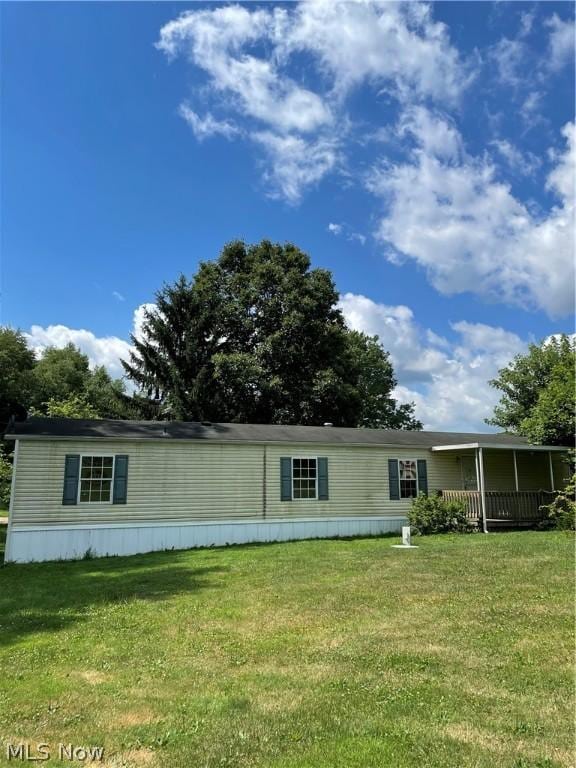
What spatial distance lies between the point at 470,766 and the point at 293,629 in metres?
3.04

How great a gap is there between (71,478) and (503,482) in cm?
1382

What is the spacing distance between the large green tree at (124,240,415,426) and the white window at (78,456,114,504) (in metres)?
14.1

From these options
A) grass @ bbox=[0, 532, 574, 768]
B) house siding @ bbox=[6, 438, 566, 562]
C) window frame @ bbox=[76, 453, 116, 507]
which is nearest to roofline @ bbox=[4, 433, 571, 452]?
house siding @ bbox=[6, 438, 566, 562]

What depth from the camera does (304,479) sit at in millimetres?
15438

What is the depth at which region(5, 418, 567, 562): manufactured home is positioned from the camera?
12.7 metres

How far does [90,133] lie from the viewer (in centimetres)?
1470

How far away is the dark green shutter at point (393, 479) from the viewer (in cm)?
1628

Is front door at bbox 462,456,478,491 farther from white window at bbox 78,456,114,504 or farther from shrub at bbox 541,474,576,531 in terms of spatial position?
white window at bbox 78,456,114,504

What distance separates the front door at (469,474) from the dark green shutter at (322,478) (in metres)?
4.99

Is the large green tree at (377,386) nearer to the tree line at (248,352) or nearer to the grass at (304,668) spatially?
the tree line at (248,352)

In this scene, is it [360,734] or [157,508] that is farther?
[157,508]

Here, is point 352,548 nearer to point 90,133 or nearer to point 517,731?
point 517,731

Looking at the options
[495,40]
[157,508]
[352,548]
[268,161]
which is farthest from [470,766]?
[268,161]

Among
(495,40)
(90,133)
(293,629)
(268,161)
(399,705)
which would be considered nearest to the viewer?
(399,705)
